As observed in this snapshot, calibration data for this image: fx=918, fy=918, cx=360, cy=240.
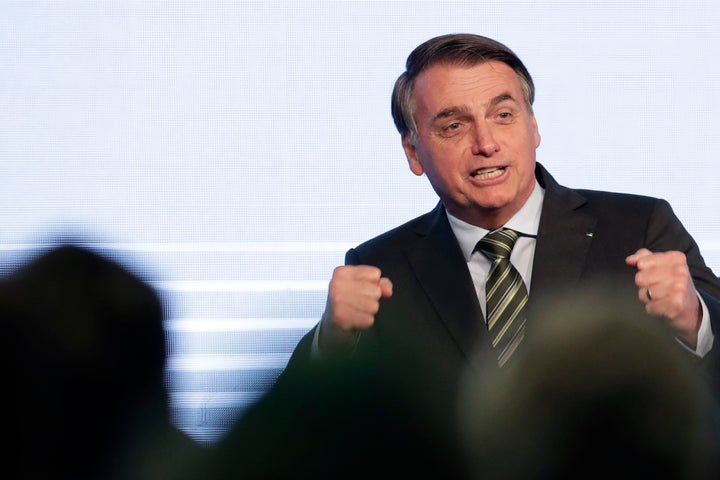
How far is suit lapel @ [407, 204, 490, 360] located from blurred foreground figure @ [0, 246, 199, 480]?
138cm

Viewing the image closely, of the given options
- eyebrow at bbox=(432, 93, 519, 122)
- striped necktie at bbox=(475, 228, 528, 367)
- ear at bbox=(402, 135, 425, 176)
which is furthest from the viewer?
ear at bbox=(402, 135, 425, 176)

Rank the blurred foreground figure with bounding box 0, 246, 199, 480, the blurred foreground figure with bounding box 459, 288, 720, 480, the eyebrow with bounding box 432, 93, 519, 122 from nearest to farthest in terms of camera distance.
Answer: the blurred foreground figure with bounding box 0, 246, 199, 480 → the blurred foreground figure with bounding box 459, 288, 720, 480 → the eyebrow with bounding box 432, 93, 519, 122

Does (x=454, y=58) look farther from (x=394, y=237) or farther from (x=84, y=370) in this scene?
(x=84, y=370)

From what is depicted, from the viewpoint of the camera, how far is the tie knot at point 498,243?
6.46 ft

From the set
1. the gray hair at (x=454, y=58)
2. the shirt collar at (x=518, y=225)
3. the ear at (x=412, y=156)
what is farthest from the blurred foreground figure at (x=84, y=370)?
the ear at (x=412, y=156)

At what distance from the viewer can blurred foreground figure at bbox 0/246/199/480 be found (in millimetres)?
420

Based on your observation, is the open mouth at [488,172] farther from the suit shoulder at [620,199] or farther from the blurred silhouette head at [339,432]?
the blurred silhouette head at [339,432]

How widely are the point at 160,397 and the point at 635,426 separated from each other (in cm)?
30

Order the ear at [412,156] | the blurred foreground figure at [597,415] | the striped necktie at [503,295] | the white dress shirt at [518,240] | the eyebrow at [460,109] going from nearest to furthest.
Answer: the blurred foreground figure at [597,415] < the striped necktie at [503,295] < the white dress shirt at [518,240] < the eyebrow at [460,109] < the ear at [412,156]

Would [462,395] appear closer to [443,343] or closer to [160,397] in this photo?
[443,343]

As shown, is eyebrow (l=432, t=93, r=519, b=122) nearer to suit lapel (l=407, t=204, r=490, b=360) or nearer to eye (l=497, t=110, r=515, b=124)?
eye (l=497, t=110, r=515, b=124)

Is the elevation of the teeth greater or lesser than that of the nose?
lesser

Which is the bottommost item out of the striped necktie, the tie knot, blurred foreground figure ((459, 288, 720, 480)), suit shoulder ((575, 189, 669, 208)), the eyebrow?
the striped necktie

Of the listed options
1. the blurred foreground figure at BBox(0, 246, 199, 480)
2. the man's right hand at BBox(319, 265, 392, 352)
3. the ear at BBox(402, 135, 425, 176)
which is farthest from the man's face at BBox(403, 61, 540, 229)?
the blurred foreground figure at BBox(0, 246, 199, 480)
